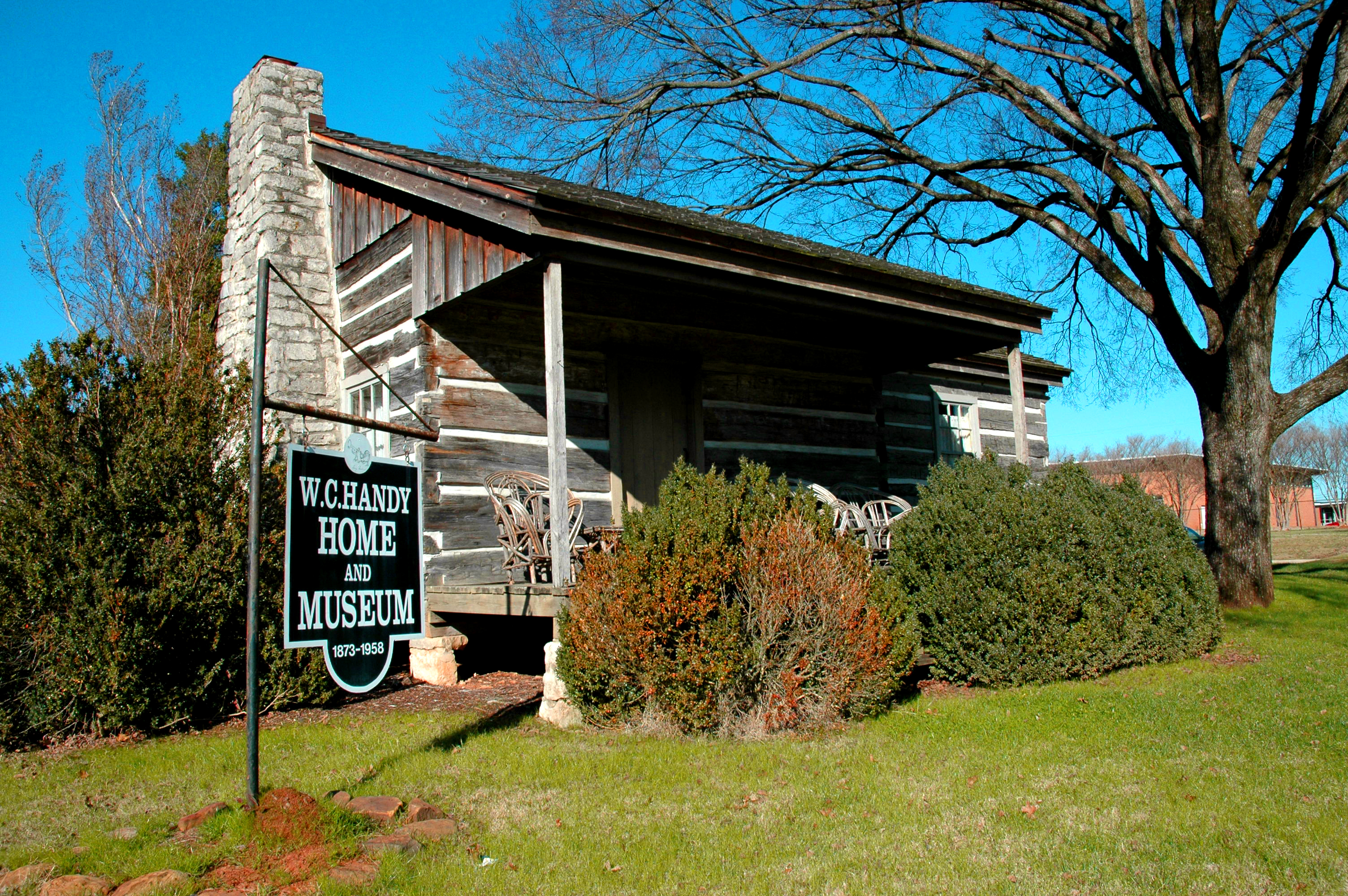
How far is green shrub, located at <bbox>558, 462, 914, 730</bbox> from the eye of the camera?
6.09m

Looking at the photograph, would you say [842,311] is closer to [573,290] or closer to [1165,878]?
[573,290]

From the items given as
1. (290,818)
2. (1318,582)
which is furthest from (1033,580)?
(1318,582)

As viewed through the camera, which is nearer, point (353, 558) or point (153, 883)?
point (153, 883)

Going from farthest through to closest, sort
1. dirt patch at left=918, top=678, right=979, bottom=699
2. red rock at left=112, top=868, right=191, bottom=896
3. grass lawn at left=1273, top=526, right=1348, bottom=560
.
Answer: grass lawn at left=1273, top=526, right=1348, bottom=560
dirt patch at left=918, top=678, right=979, bottom=699
red rock at left=112, top=868, right=191, bottom=896

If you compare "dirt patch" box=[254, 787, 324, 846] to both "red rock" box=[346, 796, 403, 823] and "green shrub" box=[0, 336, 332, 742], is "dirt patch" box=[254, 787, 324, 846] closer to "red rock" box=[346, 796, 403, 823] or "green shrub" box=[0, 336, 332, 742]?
"red rock" box=[346, 796, 403, 823]

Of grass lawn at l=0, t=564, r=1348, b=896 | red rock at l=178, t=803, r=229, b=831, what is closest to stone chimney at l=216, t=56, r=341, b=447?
grass lawn at l=0, t=564, r=1348, b=896

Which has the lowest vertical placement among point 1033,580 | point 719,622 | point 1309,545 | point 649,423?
point 1309,545

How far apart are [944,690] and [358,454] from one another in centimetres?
501

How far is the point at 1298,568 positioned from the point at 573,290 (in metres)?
16.8

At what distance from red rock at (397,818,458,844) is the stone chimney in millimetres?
6404

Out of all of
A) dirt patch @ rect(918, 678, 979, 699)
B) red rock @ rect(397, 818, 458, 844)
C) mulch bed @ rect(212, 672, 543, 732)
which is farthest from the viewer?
dirt patch @ rect(918, 678, 979, 699)

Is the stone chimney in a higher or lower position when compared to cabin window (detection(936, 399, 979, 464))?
higher

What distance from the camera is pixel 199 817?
4574 mm

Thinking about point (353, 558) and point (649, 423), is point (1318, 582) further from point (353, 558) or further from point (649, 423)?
point (353, 558)
